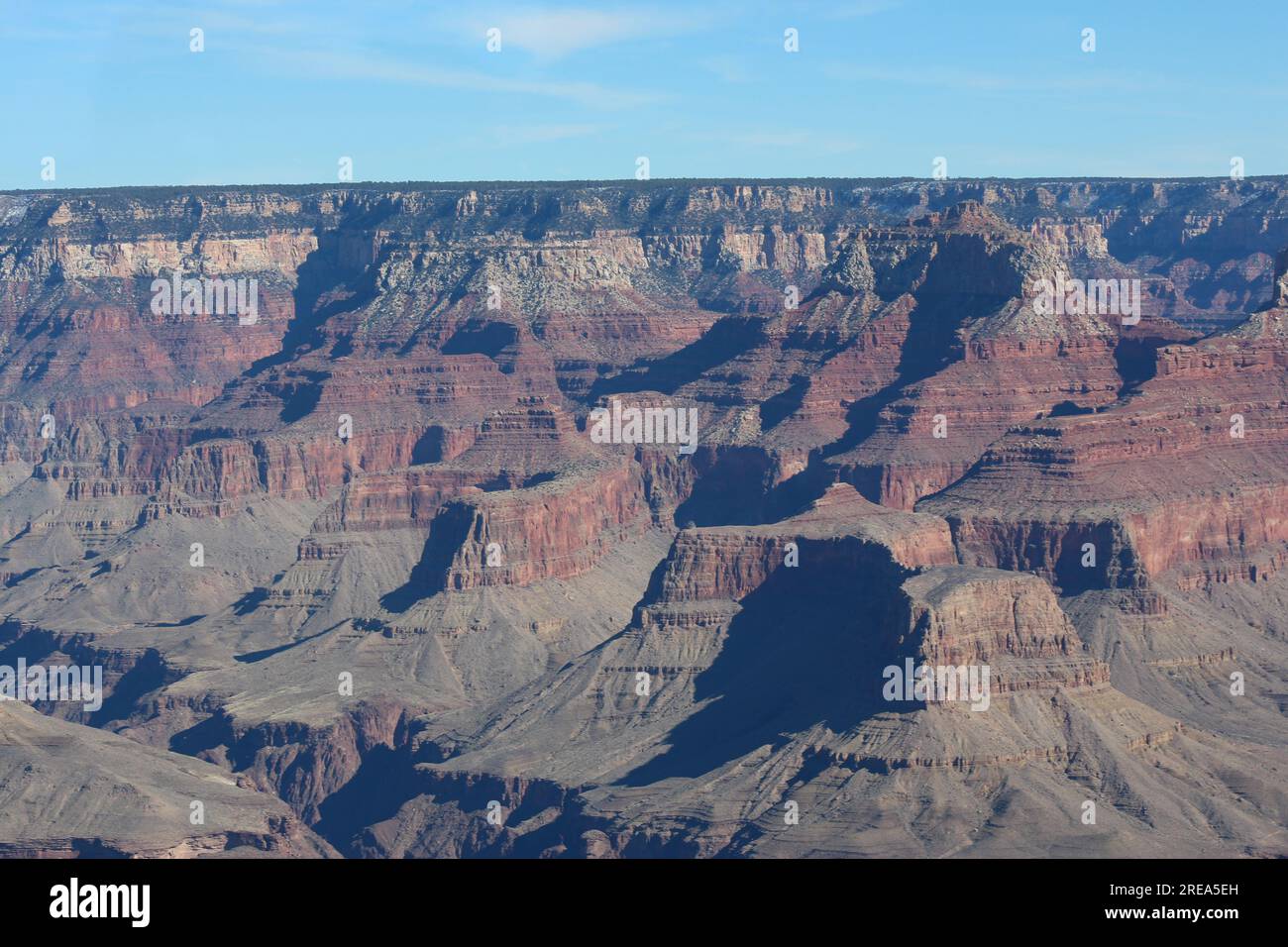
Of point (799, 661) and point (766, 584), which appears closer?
point (799, 661)

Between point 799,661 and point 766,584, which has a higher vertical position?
point 766,584

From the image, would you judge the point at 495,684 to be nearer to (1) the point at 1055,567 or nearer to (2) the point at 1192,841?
(1) the point at 1055,567

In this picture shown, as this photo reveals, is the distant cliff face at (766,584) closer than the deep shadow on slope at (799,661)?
Yes

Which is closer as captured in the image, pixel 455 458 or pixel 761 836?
pixel 761 836

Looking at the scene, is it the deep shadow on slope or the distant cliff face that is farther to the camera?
the deep shadow on slope
